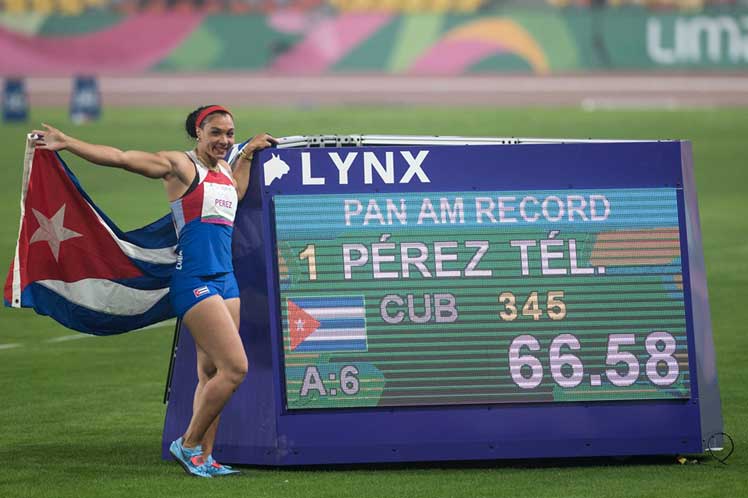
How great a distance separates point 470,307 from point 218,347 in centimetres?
132

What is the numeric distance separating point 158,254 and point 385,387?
149 cm

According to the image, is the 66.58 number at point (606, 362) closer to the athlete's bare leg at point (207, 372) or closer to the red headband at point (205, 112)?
the athlete's bare leg at point (207, 372)

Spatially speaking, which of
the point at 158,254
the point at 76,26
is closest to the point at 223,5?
the point at 76,26

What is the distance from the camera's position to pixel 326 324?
8.44 meters

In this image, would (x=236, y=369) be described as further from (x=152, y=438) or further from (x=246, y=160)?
(x=152, y=438)

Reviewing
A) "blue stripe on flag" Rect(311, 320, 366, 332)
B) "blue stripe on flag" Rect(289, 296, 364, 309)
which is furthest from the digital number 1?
"blue stripe on flag" Rect(311, 320, 366, 332)

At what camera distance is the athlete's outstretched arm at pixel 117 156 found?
798cm

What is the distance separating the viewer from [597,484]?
26.4 feet

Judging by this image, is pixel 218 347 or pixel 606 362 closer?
pixel 218 347

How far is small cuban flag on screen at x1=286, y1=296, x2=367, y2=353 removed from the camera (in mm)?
8414

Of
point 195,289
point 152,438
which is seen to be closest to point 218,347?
point 195,289

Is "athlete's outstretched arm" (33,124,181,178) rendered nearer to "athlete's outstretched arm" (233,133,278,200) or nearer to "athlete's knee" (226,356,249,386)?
"athlete's outstretched arm" (233,133,278,200)

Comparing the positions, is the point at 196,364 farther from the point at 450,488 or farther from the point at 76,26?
the point at 76,26

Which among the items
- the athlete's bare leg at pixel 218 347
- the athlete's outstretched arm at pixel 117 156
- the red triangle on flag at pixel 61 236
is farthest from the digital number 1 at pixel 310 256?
the red triangle on flag at pixel 61 236
